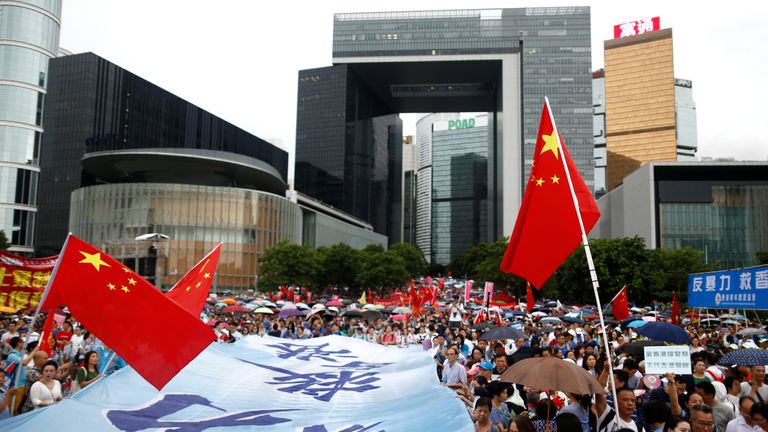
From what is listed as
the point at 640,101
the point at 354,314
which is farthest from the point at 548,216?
the point at 640,101

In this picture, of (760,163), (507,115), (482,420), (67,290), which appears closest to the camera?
(482,420)

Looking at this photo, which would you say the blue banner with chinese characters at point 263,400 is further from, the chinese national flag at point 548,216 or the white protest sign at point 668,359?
the white protest sign at point 668,359

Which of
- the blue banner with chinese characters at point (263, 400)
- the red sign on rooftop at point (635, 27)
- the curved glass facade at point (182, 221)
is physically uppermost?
the red sign on rooftop at point (635, 27)

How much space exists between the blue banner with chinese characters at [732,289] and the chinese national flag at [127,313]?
33.4ft

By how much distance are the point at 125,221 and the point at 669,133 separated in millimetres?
131449

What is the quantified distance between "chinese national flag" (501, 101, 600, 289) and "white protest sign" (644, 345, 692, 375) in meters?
1.65

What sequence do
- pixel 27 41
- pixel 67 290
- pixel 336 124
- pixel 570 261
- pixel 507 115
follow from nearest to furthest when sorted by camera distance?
pixel 67 290 → pixel 570 261 → pixel 27 41 → pixel 507 115 → pixel 336 124

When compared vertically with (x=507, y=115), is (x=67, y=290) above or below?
below

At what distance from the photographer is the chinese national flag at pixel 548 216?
8.02 metres

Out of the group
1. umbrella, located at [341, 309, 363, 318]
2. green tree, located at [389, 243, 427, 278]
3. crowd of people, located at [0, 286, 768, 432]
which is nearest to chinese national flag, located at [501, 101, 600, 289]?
crowd of people, located at [0, 286, 768, 432]

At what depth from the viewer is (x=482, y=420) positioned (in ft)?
22.2

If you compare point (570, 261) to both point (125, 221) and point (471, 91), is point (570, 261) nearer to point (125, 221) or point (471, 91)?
point (125, 221)

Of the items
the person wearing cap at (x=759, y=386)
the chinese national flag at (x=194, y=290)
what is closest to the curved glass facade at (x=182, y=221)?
the chinese national flag at (x=194, y=290)

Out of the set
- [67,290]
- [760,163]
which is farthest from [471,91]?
[67,290]
